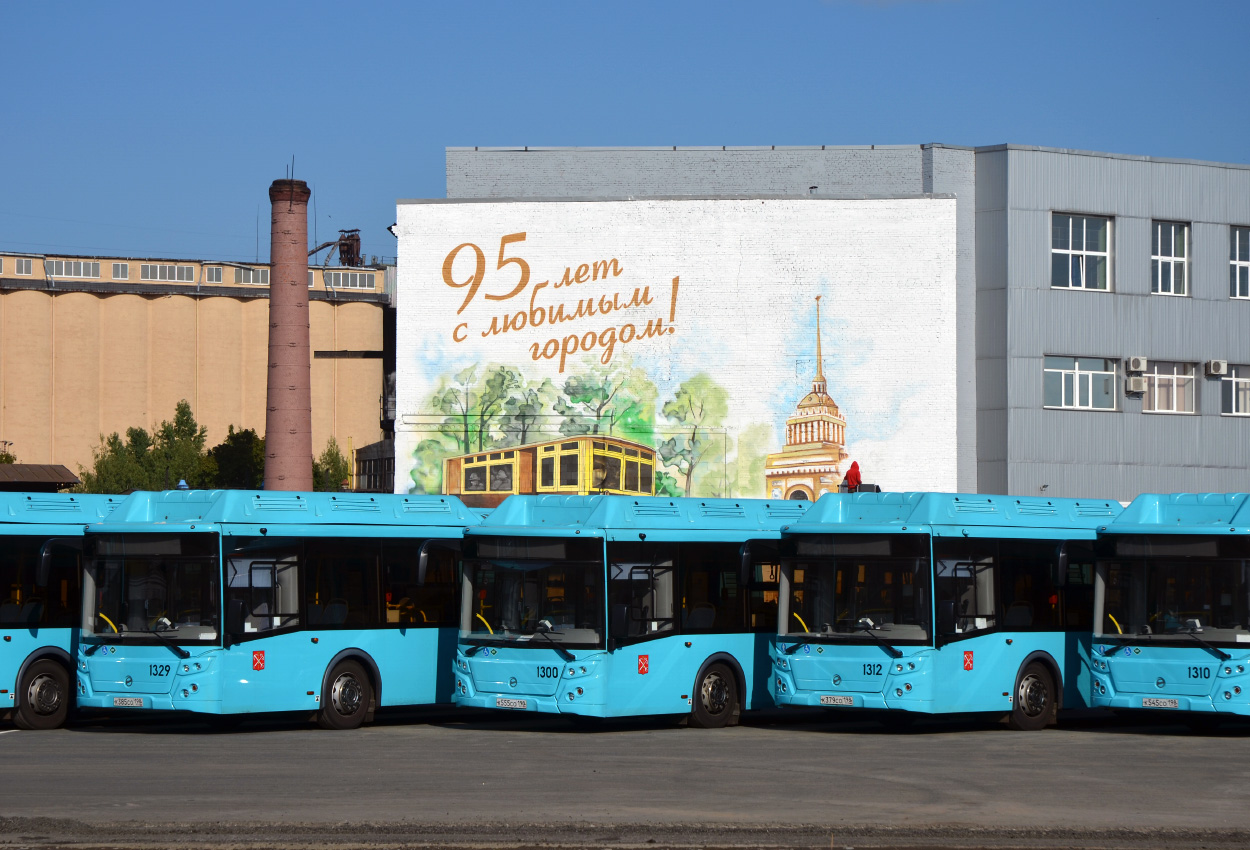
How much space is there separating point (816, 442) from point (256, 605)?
A: 36.5m

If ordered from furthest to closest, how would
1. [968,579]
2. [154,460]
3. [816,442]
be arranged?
[154,460]
[816,442]
[968,579]

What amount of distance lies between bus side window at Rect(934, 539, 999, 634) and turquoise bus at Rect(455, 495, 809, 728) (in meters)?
2.22

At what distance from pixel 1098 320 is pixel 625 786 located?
4131 cm

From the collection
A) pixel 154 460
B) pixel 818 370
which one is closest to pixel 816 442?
pixel 818 370

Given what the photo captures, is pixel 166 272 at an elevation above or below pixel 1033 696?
above

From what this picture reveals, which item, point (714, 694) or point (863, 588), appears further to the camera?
point (714, 694)

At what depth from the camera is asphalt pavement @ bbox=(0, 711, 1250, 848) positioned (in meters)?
11.0

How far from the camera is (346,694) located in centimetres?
1936

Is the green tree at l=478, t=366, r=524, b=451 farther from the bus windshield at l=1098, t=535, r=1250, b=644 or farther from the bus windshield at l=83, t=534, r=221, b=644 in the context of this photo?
the bus windshield at l=1098, t=535, r=1250, b=644

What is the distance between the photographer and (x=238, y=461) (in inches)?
3472

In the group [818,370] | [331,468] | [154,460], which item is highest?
[818,370]

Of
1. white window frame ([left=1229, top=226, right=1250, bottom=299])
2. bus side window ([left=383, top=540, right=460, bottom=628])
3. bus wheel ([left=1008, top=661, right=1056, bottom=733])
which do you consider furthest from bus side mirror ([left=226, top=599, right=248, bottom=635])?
white window frame ([left=1229, top=226, right=1250, bottom=299])

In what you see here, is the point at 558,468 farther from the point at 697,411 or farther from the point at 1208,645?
the point at 1208,645

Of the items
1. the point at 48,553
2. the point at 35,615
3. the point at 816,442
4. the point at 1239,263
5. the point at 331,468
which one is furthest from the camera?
the point at 331,468
